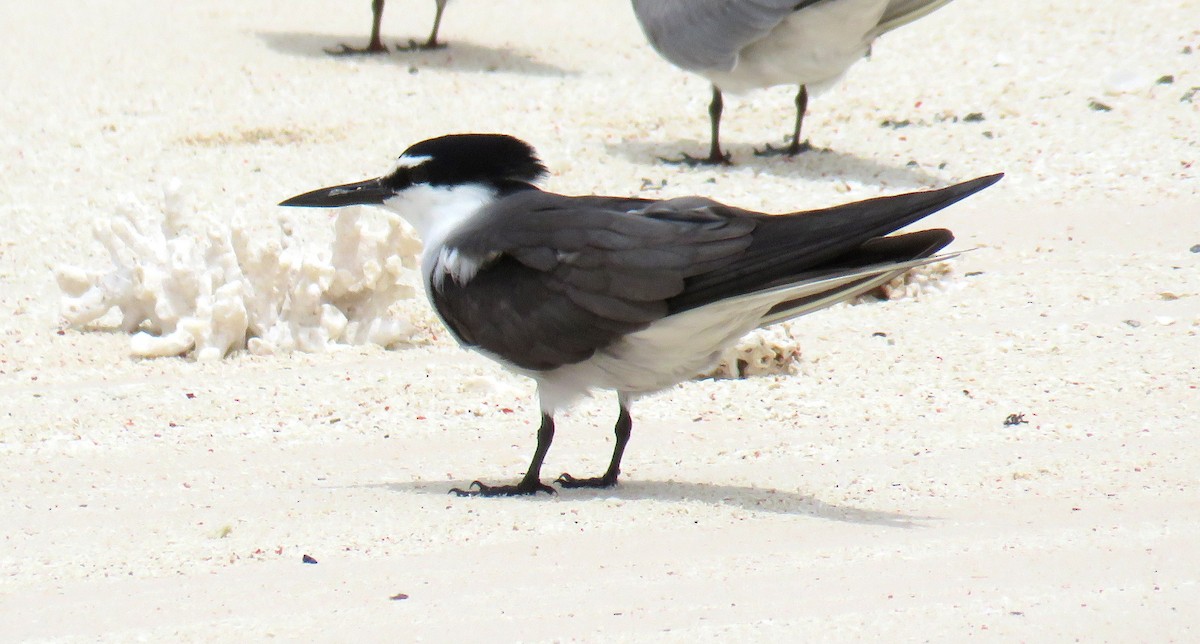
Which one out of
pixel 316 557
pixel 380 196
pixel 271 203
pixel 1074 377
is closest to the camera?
pixel 316 557

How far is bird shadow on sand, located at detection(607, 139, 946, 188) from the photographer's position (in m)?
6.71

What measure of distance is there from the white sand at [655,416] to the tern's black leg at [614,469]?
3.5 inches

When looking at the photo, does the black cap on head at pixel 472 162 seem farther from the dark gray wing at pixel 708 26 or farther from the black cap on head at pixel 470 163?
the dark gray wing at pixel 708 26

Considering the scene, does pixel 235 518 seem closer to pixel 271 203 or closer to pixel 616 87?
pixel 271 203

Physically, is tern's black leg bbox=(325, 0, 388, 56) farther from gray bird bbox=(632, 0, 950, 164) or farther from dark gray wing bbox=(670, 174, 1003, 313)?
dark gray wing bbox=(670, 174, 1003, 313)

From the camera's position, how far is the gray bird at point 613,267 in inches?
121

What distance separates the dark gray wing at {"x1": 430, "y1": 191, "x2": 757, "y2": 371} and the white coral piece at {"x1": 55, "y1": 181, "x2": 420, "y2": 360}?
137 centimetres

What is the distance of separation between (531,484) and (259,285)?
1.75 m

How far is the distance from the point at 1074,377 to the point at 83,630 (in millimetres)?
2677

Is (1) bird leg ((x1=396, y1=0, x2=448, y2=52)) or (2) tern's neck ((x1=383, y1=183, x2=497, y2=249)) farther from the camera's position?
(1) bird leg ((x1=396, y1=0, x2=448, y2=52))

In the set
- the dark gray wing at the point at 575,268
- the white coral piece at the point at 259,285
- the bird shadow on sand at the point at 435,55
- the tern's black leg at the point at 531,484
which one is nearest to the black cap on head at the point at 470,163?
the dark gray wing at the point at 575,268

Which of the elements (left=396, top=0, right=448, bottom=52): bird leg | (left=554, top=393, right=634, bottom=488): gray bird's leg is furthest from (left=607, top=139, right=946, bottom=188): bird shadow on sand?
(left=554, top=393, right=634, bottom=488): gray bird's leg

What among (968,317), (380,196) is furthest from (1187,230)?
(380,196)

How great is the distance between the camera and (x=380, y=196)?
3.87 metres
